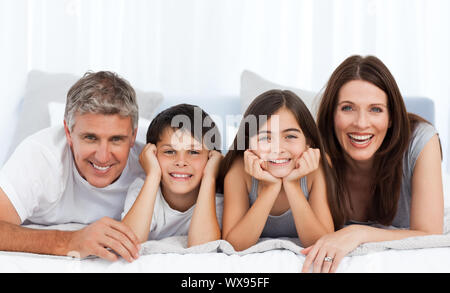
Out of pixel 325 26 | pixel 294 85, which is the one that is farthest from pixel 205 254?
pixel 325 26

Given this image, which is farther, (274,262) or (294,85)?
(294,85)

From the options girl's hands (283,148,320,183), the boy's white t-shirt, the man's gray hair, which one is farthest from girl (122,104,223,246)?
girl's hands (283,148,320,183)

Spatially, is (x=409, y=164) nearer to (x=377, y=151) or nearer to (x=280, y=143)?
(x=377, y=151)

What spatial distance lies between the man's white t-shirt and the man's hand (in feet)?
0.88

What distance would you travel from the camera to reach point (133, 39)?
218 cm

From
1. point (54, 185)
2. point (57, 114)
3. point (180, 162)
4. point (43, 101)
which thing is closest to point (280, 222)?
point (180, 162)

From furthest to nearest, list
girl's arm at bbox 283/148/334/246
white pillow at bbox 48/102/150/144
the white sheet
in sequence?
white pillow at bbox 48/102/150/144
girl's arm at bbox 283/148/334/246
the white sheet

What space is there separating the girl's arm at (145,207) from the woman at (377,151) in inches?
19.5

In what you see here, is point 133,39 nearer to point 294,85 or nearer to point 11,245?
point 294,85

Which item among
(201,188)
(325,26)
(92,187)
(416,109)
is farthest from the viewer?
(325,26)

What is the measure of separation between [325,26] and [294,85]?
0.31 metres

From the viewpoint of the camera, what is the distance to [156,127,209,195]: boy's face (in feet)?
3.96

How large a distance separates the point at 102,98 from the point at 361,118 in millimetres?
687

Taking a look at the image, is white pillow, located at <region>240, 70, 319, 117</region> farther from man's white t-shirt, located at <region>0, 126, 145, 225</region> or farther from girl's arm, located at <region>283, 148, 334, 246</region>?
girl's arm, located at <region>283, 148, 334, 246</region>
